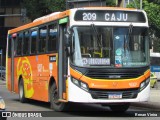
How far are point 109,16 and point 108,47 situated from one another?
110 centimetres

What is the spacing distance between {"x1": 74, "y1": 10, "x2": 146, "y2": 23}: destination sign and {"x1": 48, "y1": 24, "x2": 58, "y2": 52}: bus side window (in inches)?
60.2

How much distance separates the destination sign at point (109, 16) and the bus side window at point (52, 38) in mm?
1530

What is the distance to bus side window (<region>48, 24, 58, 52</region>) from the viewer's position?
16016 mm

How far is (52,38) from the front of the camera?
16312 millimetres

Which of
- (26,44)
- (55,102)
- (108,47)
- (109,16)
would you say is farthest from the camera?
(26,44)

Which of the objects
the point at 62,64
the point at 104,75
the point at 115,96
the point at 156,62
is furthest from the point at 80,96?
the point at 156,62

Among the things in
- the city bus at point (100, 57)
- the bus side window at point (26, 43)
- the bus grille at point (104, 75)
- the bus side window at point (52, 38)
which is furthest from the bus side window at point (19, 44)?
the bus grille at point (104, 75)

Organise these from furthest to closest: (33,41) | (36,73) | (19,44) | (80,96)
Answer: (19,44), (33,41), (36,73), (80,96)

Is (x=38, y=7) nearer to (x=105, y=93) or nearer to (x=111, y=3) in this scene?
(x=111, y=3)

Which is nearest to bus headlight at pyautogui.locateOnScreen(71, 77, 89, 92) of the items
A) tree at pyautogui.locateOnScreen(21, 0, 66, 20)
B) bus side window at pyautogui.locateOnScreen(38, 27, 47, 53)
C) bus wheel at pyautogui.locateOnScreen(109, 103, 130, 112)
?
bus wheel at pyautogui.locateOnScreen(109, 103, 130, 112)

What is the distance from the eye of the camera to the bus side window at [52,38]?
1602cm

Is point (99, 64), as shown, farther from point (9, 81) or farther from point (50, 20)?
point (9, 81)

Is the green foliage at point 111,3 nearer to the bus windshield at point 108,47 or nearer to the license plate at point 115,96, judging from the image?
the bus windshield at point 108,47

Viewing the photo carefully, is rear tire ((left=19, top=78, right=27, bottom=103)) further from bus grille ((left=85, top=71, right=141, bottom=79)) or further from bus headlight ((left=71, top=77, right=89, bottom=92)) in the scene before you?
bus grille ((left=85, top=71, right=141, bottom=79))
